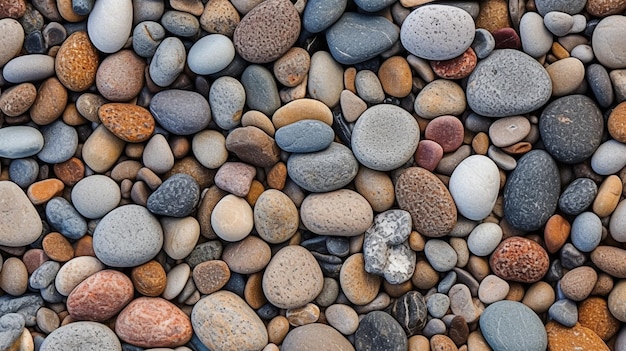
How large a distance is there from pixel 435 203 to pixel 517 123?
25cm

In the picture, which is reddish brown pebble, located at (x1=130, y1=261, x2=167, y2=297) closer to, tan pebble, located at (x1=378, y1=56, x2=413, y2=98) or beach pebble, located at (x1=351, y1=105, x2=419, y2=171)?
beach pebble, located at (x1=351, y1=105, x2=419, y2=171)

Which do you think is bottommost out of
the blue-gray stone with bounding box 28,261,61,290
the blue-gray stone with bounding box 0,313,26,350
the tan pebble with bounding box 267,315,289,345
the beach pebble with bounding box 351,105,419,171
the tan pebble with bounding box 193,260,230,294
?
the tan pebble with bounding box 267,315,289,345

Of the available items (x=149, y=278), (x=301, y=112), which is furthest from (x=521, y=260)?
(x=149, y=278)

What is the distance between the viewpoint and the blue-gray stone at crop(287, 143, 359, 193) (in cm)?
130

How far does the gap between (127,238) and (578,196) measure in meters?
0.95

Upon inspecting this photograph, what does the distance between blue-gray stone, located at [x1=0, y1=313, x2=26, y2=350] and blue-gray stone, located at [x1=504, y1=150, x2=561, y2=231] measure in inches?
42.0

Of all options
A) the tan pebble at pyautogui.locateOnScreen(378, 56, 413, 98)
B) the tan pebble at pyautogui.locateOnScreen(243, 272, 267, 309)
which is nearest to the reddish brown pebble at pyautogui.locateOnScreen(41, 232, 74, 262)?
the tan pebble at pyautogui.locateOnScreen(243, 272, 267, 309)

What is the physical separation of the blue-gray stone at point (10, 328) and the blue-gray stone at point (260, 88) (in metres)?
0.67

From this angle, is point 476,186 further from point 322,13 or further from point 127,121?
point 127,121

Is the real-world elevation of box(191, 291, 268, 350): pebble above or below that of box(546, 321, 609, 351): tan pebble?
below

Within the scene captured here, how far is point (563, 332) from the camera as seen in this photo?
1292mm

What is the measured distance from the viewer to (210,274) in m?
1.32

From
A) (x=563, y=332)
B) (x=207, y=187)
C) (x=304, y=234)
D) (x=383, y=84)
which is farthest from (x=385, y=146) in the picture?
(x=563, y=332)

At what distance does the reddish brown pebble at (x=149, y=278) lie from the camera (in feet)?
4.26
